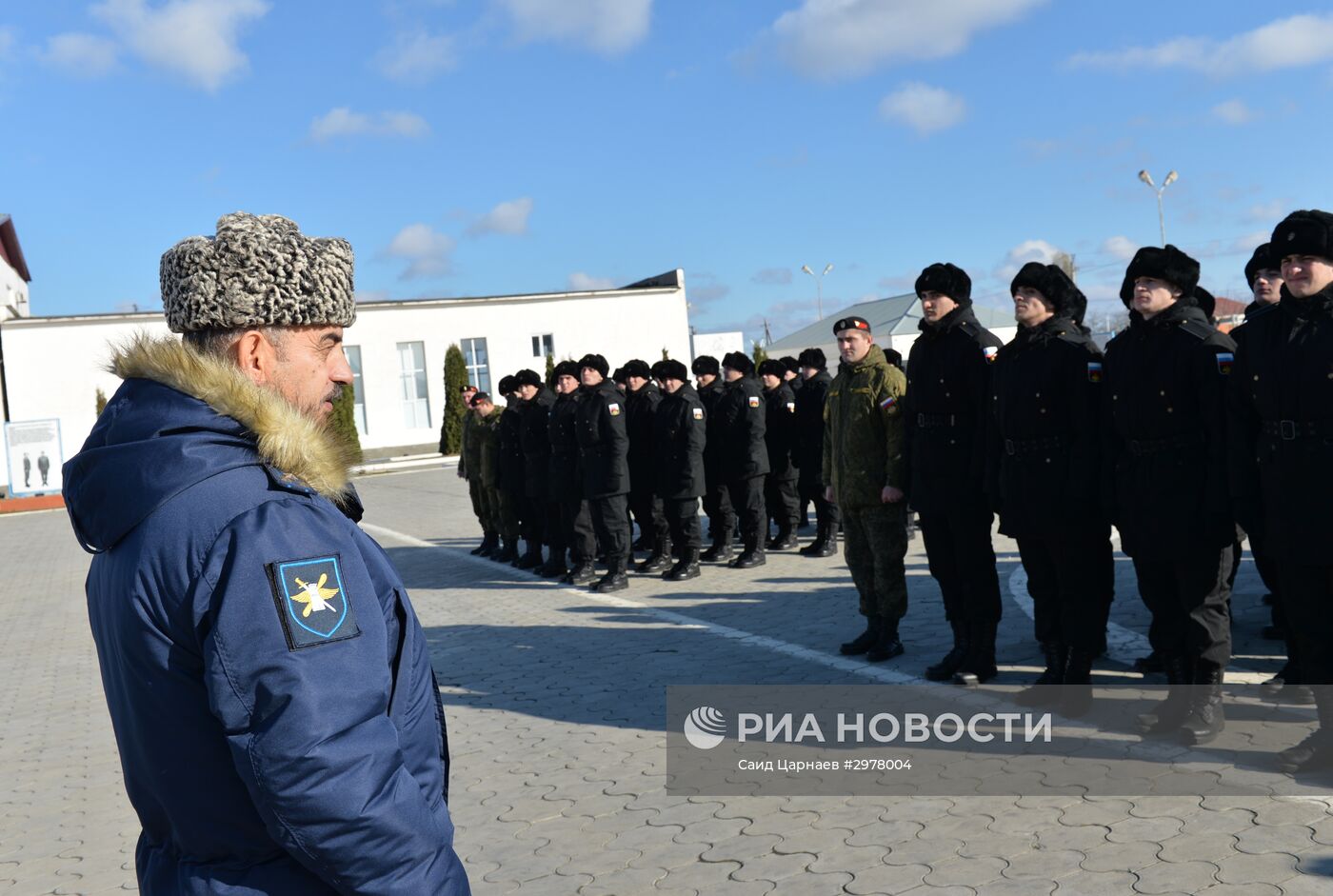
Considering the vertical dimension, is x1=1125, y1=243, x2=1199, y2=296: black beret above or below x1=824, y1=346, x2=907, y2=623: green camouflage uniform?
above

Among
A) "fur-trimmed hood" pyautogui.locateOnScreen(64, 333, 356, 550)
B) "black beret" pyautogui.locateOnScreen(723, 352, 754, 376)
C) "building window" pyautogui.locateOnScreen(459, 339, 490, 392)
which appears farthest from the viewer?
"building window" pyautogui.locateOnScreen(459, 339, 490, 392)

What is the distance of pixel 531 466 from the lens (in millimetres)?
12031

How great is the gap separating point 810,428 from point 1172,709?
7351 mm

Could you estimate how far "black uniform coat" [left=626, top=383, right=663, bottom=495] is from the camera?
11.5 m

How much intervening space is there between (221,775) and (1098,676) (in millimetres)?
5399

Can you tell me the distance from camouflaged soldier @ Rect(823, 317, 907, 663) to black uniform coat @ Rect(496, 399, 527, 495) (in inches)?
231

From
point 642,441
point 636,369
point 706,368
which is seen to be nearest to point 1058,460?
point 642,441

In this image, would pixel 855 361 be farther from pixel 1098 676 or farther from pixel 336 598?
pixel 336 598

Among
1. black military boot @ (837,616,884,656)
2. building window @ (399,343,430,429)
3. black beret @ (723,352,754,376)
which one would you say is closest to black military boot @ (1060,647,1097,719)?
black military boot @ (837,616,884,656)

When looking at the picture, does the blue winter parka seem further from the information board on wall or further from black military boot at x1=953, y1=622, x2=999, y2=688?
the information board on wall

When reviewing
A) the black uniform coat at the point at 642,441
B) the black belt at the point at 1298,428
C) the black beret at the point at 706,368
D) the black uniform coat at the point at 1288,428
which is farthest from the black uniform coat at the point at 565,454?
the black belt at the point at 1298,428

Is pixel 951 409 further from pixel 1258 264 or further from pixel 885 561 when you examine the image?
pixel 1258 264

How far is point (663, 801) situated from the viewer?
15.8 ft

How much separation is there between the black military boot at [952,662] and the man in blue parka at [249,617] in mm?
4819
